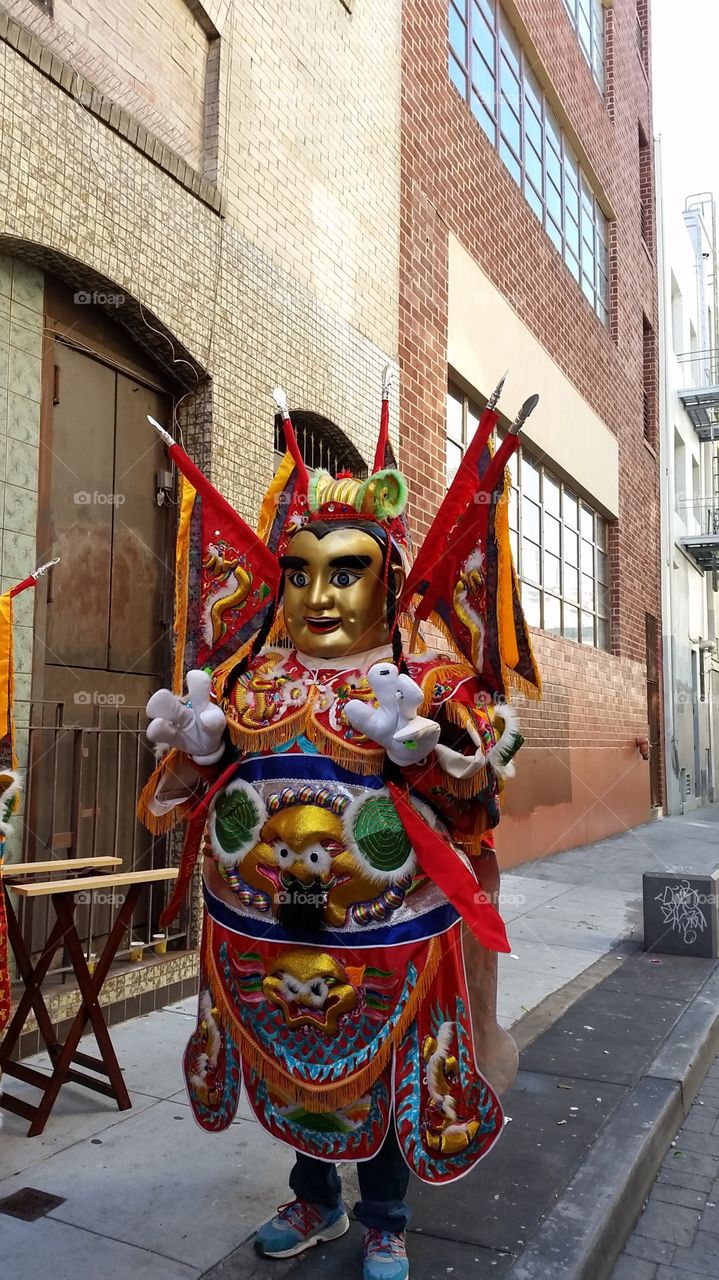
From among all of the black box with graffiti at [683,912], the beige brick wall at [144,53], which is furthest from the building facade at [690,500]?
the beige brick wall at [144,53]

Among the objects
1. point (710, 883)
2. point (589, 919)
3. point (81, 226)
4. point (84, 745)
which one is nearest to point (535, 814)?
point (589, 919)

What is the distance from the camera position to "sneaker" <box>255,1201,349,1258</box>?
8.97ft

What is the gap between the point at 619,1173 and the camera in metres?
3.29

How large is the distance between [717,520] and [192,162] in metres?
18.2

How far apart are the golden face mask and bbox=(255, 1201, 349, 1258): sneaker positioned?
157 cm

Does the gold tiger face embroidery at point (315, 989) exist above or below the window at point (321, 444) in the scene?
below

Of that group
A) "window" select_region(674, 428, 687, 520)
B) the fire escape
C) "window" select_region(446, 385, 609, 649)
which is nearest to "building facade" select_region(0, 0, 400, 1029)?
"window" select_region(446, 385, 609, 649)

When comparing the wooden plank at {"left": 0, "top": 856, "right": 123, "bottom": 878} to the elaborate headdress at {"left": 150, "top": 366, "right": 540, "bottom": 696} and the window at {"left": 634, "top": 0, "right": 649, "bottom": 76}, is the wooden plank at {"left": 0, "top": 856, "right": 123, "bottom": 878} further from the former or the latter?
the window at {"left": 634, "top": 0, "right": 649, "bottom": 76}

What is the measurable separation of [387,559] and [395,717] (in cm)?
55

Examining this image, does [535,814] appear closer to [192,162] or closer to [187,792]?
[192,162]

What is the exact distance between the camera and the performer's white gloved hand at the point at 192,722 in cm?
256

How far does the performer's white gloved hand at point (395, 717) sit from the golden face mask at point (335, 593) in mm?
269

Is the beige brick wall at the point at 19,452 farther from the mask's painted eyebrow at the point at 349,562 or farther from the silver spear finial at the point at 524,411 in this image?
the silver spear finial at the point at 524,411

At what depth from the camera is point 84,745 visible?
476 centimetres
